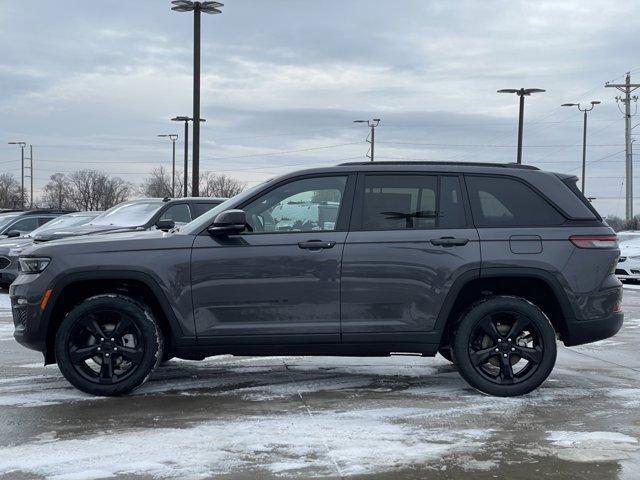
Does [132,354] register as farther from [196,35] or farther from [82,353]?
[196,35]

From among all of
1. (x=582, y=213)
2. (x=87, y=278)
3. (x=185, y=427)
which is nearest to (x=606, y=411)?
(x=582, y=213)

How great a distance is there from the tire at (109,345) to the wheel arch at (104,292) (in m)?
0.13

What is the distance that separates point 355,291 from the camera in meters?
6.20

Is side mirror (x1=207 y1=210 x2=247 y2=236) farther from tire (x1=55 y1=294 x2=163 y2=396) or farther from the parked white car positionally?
the parked white car

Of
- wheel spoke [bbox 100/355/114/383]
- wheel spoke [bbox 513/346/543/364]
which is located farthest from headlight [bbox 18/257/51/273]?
wheel spoke [bbox 513/346/543/364]

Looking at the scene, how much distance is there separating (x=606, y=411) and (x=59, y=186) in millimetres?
110263

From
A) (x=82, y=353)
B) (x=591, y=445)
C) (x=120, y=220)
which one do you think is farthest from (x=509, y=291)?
(x=120, y=220)

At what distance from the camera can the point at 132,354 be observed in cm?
622

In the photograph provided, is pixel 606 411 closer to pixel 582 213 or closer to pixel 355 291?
pixel 582 213

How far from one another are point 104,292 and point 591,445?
377cm

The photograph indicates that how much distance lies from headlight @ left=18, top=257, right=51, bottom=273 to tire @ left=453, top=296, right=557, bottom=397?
3.20 meters

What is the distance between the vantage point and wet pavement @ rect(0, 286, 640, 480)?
14.9 feet

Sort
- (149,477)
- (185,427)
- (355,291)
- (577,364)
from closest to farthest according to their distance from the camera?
1. (149,477)
2. (185,427)
3. (355,291)
4. (577,364)

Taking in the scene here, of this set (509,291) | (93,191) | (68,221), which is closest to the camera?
(509,291)
